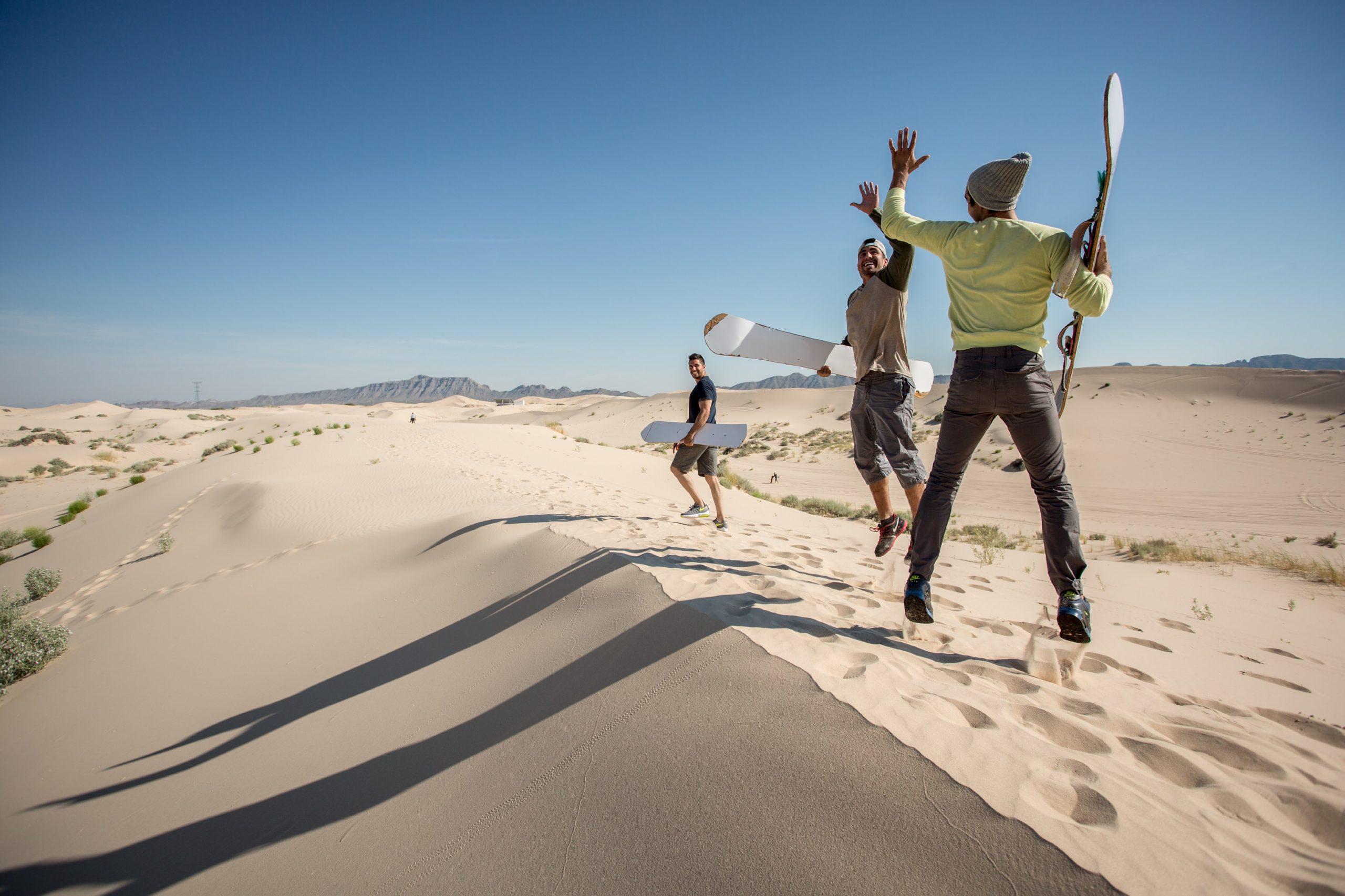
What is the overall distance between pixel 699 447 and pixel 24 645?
18.0 ft

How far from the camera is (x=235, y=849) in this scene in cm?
200

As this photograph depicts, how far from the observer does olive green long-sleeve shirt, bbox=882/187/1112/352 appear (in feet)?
7.36

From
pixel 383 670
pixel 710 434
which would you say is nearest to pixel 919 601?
pixel 383 670

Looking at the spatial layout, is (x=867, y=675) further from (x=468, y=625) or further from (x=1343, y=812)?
(x=468, y=625)

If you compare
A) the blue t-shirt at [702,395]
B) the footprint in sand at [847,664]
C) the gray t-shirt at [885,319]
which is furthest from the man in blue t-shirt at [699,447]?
the footprint in sand at [847,664]

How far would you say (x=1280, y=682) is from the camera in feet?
8.19

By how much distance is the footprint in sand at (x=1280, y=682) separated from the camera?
2416mm

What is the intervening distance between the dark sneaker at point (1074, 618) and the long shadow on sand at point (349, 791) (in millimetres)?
1454

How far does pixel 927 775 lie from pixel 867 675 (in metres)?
0.58

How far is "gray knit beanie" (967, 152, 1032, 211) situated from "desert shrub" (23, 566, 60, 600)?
975 cm

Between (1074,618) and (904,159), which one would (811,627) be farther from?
(904,159)

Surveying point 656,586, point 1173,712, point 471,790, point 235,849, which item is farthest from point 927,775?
point 235,849

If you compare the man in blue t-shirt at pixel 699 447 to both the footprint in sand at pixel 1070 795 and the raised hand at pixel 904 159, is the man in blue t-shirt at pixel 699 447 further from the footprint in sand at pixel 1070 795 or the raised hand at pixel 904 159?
the footprint in sand at pixel 1070 795

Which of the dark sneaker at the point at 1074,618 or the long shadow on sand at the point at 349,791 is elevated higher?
the dark sneaker at the point at 1074,618
